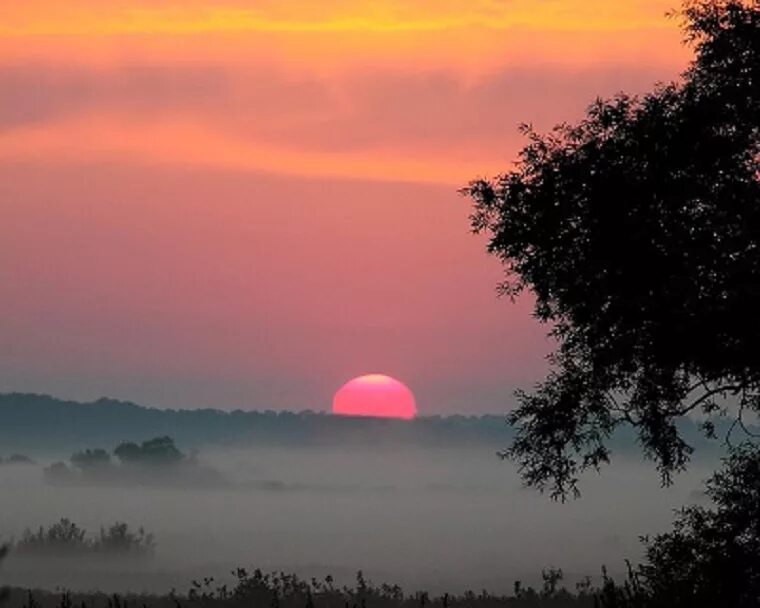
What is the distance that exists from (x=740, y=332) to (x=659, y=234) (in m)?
2.38

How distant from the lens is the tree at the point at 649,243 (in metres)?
28.0

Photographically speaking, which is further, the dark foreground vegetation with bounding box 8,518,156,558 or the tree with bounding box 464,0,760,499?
the dark foreground vegetation with bounding box 8,518,156,558

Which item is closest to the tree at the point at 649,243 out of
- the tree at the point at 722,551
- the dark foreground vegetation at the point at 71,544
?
the tree at the point at 722,551

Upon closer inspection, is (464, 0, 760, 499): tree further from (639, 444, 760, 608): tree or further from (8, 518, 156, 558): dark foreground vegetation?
(8, 518, 156, 558): dark foreground vegetation

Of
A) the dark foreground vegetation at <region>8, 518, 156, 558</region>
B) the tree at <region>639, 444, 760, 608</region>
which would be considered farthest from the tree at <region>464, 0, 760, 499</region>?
the dark foreground vegetation at <region>8, 518, 156, 558</region>

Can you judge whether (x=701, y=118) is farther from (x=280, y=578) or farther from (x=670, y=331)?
(x=280, y=578)

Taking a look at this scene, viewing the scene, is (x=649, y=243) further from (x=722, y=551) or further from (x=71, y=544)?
(x=71, y=544)

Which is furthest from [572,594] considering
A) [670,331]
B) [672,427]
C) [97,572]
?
[97,572]

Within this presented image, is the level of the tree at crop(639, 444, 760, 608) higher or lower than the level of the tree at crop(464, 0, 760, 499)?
lower

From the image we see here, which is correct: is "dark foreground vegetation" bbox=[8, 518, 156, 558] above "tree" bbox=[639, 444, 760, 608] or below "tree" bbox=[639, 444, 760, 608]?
above

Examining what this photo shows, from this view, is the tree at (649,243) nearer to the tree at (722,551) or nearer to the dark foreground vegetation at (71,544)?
the tree at (722,551)

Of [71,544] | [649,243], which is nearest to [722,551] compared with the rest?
[649,243]

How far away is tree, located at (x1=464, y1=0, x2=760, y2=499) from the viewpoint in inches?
1102

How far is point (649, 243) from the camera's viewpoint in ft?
92.4
